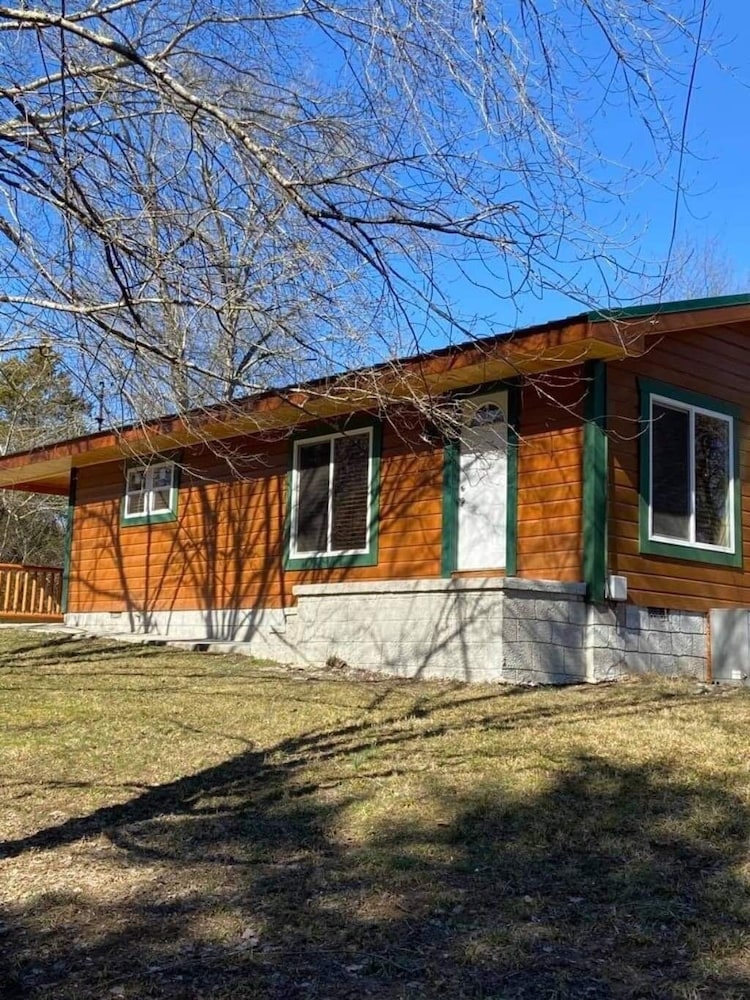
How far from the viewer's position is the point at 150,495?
14.8 meters

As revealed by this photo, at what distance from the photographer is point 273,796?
18.4 feet

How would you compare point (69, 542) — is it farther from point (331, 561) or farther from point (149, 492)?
point (331, 561)

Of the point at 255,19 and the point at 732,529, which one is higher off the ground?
the point at 255,19

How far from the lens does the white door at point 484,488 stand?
9.97 metres

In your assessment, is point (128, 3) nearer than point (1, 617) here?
Yes

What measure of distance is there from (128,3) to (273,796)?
4164 millimetres

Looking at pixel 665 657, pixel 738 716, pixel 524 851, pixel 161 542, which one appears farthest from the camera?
pixel 161 542

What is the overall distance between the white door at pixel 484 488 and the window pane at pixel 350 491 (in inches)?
57.5

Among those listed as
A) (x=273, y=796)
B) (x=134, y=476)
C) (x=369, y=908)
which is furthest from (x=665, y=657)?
(x=134, y=476)

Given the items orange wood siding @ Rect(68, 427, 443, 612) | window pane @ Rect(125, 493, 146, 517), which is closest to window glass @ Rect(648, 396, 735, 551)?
orange wood siding @ Rect(68, 427, 443, 612)

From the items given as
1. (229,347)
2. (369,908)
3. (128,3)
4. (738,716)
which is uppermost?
(128,3)

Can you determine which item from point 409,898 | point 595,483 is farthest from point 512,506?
point 409,898

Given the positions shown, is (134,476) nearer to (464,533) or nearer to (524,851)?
(464,533)

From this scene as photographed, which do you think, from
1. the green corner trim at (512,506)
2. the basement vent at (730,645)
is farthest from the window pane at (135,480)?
the basement vent at (730,645)
